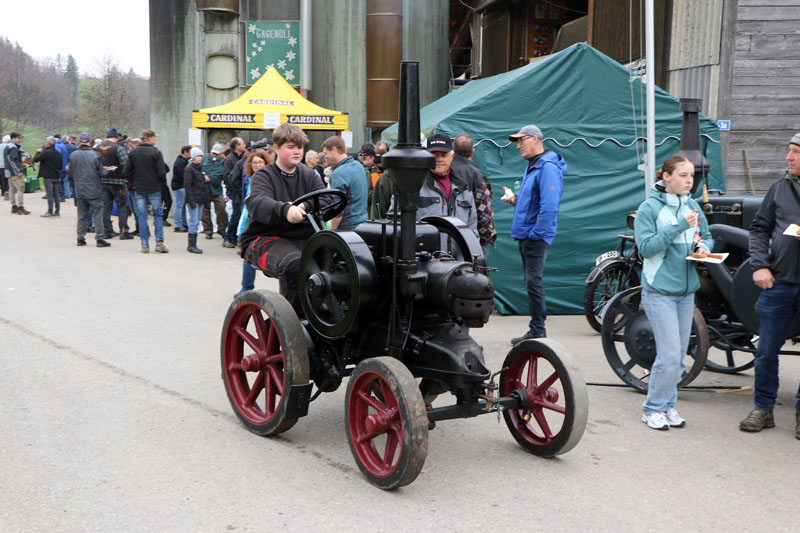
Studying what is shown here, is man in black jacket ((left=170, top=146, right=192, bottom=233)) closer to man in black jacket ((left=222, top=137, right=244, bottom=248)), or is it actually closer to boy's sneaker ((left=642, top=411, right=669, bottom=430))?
man in black jacket ((left=222, top=137, right=244, bottom=248))

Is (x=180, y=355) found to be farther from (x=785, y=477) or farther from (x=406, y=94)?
(x=785, y=477)

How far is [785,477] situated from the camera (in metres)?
4.33

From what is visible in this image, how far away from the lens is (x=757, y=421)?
200 inches

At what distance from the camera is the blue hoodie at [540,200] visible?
7.25 m

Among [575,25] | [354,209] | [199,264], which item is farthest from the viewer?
[575,25]

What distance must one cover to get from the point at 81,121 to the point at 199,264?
115 ft

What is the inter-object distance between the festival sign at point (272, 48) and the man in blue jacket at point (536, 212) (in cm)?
1444

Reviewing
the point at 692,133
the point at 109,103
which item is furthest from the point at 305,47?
the point at 109,103

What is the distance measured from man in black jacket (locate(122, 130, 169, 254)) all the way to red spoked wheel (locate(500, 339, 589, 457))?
32.7ft

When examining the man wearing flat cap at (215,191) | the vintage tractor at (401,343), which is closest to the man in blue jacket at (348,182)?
the vintage tractor at (401,343)

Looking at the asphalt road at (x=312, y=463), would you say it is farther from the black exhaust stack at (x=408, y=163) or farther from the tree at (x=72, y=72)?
the tree at (x=72, y=72)

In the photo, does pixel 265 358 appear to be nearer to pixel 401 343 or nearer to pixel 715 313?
pixel 401 343

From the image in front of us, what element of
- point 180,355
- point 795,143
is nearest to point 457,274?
point 795,143

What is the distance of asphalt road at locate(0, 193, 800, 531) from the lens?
12.2ft
